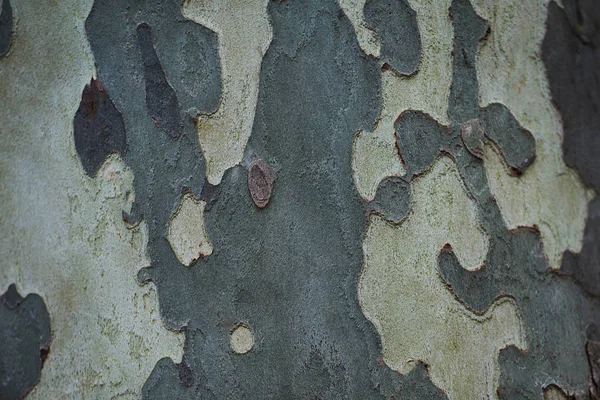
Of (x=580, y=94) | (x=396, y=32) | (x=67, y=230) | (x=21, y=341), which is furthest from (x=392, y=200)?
(x=21, y=341)

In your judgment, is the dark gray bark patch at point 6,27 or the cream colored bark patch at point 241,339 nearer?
the cream colored bark patch at point 241,339

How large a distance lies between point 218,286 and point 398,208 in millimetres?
225

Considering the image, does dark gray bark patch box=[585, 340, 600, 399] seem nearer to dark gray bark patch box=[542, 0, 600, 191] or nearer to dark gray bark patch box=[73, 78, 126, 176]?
dark gray bark patch box=[542, 0, 600, 191]

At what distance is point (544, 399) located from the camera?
0.83m

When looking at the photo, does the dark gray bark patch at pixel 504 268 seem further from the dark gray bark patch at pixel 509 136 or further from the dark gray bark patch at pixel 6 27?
the dark gray bark patch at pixel 6 27

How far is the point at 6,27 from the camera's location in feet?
3.33

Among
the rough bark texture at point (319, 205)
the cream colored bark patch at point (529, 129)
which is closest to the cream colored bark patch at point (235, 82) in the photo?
the rough bark texture at point (319, 205)

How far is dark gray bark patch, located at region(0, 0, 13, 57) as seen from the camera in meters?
1.01

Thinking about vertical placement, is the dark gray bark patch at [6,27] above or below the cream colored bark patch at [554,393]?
above

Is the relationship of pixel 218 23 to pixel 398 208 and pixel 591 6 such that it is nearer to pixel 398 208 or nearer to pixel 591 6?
pixel 398 208

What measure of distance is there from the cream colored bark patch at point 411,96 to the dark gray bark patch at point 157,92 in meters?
0.23

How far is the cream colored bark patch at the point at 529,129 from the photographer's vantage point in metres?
0.87

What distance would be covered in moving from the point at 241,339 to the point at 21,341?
1.07ft

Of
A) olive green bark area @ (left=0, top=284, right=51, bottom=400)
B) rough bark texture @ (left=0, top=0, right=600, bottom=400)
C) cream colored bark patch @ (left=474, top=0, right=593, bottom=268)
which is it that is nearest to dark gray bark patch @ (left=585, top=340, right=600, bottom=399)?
rough bark texture @ (left=0, top=0, right=600, bottom=400)
